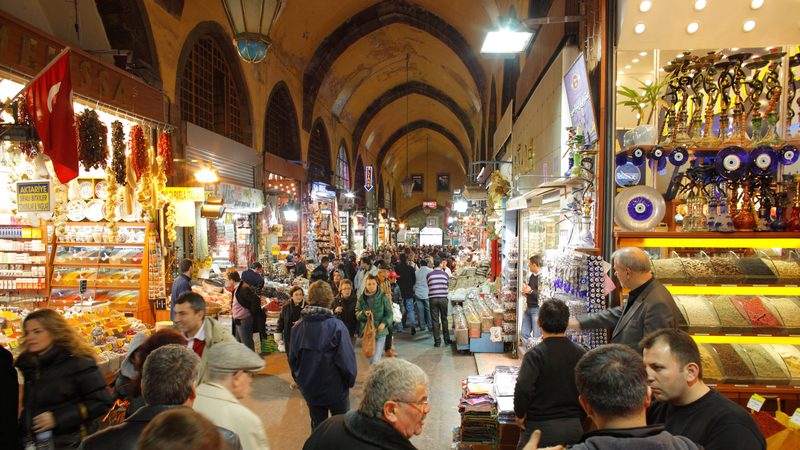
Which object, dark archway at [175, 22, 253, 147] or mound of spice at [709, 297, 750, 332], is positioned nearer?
mound of spice at [709, 297, 750, 332]

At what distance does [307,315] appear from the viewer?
3514 mm

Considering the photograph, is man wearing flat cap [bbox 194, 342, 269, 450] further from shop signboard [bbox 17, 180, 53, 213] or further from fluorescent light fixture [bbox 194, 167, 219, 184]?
fluorescent light fixture [bbox 194, 167, 219, 184]

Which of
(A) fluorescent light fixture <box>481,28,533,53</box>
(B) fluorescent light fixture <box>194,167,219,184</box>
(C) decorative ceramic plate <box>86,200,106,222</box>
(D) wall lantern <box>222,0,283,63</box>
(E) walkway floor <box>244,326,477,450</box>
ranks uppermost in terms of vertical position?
(D) wall lantern <box>222,0,283,63</box>

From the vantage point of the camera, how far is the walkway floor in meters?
4.39

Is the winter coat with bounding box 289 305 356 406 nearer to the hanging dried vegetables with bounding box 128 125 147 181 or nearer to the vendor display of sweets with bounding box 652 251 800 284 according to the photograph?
the vendor display of sweets with bounding box 652 251 800 284

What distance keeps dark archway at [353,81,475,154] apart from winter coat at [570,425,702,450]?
20.0 meters

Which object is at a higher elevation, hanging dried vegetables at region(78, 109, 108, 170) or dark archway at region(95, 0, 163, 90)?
dark archway at region(95, 0, 163, 90)

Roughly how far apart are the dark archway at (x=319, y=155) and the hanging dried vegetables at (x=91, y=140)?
9824mm

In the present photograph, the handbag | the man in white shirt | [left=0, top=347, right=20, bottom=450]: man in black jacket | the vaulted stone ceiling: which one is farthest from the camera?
the vaulted stone ceiling

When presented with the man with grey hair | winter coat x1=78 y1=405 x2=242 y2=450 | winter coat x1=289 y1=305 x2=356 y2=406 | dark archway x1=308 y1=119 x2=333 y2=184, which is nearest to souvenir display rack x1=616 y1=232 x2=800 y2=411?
winter coat x1=289 y1=305 x2=356 y2=406

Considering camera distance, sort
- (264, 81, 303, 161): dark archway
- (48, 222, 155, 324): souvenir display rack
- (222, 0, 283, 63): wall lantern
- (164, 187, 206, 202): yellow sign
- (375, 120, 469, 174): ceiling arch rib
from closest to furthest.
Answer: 1. (222, 0, 283, 63): wall lantern
2. (48, 222, 155, 324): souvenir display rack
3. (164, 187, 206, 202): yellow sign
4. (264, 81, 303, 161): dark archway
5. (375, 120, 469, 174): ceiling arch rib

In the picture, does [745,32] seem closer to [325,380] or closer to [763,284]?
[763,284]

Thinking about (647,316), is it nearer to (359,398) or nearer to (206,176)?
(359,398)

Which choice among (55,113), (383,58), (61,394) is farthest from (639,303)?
(383,58)
